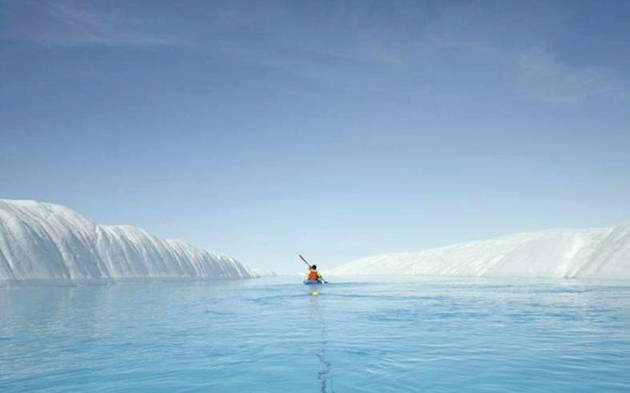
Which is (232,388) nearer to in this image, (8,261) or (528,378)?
(528,378)

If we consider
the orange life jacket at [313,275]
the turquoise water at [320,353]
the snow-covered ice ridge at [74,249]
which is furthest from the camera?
the snow-covered ice ridge at [74,249]

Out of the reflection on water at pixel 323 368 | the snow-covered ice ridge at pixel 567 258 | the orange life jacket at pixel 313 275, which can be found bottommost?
the reflection on water at pixel 323 368

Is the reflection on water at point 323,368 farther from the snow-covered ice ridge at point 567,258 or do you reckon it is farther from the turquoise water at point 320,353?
the snow-covered ice ridge at point 567,258

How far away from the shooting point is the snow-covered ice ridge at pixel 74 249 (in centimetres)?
Answer: 8975

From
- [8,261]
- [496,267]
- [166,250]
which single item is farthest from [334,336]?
[496,267]

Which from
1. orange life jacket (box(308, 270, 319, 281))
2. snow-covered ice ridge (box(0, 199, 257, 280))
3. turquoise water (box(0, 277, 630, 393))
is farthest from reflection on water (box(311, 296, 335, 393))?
snow-covered ice ridge (box(0, 199, 257, 280))

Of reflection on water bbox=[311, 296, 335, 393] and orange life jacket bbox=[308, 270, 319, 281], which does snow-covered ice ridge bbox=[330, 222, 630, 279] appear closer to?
orange life jacket bbox=[308, 270, 319, 281]

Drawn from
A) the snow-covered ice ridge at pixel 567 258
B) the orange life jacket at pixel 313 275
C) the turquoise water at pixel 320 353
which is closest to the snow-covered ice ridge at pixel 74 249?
the orange life jacket at pixel 313 275

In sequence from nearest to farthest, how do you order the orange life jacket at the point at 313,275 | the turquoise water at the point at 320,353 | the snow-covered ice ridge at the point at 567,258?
the turquoise water at the point at 320,353 → the orange life jacket at the point at 313,275 → the snow-covered ice ridge at the point at 567,258

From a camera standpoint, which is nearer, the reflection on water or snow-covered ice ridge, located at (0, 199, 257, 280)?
the reflection on water

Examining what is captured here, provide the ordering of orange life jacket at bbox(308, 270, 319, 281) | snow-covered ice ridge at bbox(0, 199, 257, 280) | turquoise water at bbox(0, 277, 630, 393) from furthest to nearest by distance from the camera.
A: snow-covered ice ridge at bbox(0, 199, 257, 280)
orange life jacket at bbox(308, 270, 319, 281)
turquoise water at bbox(0, 277, 630, 393)

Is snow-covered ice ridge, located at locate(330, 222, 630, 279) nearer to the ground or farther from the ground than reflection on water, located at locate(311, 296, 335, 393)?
farther from the ground

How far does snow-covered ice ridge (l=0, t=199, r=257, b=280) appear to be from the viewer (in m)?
89.8

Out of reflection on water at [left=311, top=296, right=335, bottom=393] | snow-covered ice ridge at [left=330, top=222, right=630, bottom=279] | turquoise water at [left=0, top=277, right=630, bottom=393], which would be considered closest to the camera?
reflection on water at [left=311, top=296, right=335, bottom=393]
